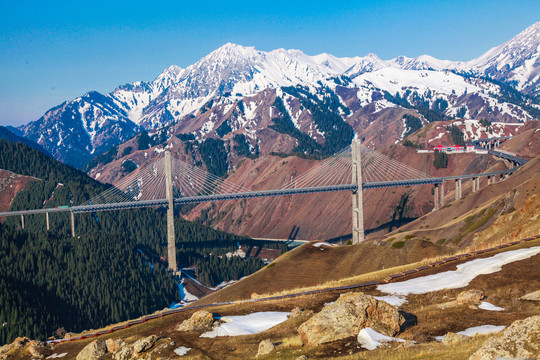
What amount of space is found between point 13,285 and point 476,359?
136759 mm

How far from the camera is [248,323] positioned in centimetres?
3338

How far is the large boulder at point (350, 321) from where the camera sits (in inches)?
1006

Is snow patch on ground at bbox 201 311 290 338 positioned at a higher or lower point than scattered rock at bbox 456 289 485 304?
lower

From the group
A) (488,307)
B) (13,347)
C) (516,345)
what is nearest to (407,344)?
(516,345)

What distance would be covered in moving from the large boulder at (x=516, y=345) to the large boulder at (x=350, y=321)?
8.69 metres

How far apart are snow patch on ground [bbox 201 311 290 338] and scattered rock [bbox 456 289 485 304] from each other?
1064 cm

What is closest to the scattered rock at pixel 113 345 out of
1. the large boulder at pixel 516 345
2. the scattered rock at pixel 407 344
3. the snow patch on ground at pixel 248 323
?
the snow patch on ground at pixel 248 323

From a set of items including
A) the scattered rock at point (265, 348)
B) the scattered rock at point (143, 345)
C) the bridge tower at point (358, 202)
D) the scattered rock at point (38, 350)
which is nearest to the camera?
the scattered rock at point (265, 348)

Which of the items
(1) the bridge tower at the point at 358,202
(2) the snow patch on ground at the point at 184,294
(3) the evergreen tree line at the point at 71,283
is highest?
(1) the bridge tower at the point at 358,202

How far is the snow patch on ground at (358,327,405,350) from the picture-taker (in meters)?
23.9

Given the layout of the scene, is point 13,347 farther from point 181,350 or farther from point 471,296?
point 471,296

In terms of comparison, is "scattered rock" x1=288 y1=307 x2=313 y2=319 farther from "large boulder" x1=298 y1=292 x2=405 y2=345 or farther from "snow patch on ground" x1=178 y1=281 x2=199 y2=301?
"snow patch on ground" x1=178 y1=281 x2=199 y2=301

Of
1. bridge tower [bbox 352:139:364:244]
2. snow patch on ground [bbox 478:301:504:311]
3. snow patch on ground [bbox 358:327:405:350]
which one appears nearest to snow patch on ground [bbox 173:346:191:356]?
snow patch on ground [bbox 358:327:405:350]

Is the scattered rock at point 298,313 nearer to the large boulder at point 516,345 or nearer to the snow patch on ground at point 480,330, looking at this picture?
the snow patch on ground at point 480,330
